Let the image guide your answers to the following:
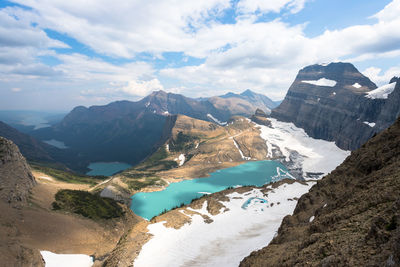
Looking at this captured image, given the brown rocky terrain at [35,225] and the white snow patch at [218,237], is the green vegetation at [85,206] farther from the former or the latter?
the white snow patch at [218,237]

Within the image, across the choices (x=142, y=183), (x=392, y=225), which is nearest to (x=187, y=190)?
(x=142, y=183)

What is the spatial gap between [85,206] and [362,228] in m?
85.7

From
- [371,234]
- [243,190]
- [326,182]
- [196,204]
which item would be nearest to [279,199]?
[243,190]

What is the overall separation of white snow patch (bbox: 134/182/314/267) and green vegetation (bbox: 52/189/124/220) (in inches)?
1382

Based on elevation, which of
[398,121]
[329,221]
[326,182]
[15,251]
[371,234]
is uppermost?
[398,121]

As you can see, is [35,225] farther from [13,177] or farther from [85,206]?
[13,177]

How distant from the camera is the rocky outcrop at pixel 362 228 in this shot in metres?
10.2

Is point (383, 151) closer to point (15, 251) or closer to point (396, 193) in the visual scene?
point (396, 193)

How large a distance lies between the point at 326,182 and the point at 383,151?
13758 millimetres

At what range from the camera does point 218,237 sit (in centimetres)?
4816

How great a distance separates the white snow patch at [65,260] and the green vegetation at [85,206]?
2576cm

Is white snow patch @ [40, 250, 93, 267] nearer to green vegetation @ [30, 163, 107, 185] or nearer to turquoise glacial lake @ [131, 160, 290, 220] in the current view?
turquoise glacial lake @ [131, 160, 290, 220]

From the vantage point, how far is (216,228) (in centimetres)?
5347

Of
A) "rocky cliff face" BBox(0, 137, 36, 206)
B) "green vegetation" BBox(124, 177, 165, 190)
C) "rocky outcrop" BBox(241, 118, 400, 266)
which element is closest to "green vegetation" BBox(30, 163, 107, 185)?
"green vegetation" BBox(124, 177, 165, 190)
